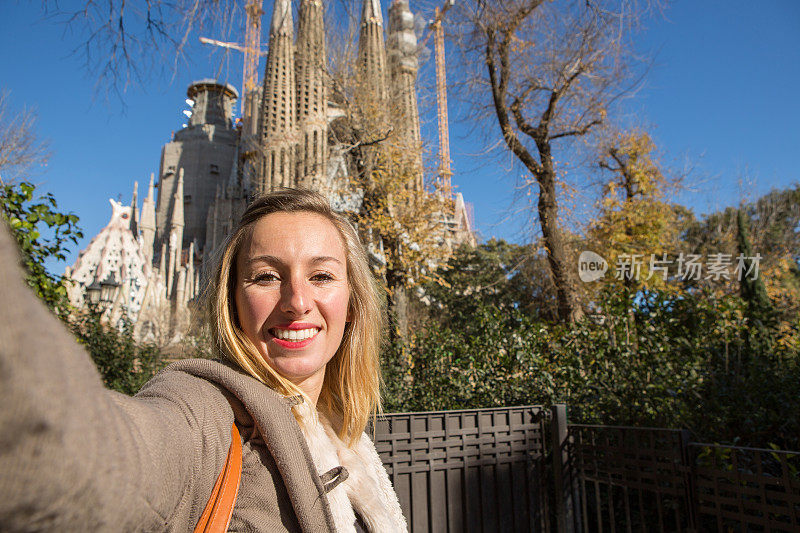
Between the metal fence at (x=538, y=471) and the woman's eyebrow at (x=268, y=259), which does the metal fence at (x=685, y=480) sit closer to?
the metal fence at (x=538, y=471)

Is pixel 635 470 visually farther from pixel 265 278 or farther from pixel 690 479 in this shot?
pixel 265 278

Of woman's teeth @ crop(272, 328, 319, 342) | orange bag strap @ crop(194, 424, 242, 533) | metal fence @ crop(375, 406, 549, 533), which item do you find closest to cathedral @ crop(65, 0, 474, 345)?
woman's teeth @ crop(272, 328, 319, 342)

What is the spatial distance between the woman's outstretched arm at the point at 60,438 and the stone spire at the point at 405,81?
8.20m

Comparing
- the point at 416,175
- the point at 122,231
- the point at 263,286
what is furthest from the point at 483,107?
the point at 122,231

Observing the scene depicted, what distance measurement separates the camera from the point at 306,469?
913mm

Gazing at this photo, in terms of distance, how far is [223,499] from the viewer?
0.72m

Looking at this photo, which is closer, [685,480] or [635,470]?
[685,480]

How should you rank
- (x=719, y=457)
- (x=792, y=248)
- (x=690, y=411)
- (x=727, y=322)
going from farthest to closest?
1. (x=792, y=248)
2. (x=727, y=322)
3. (x=690, y=411)
4. (x=719, y=457)

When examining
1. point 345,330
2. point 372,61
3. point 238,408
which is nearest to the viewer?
point 238,408

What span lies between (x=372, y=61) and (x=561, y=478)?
19.7m

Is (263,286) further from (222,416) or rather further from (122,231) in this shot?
(122,231)

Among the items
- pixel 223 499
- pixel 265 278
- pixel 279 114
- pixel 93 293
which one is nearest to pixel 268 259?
pixel 265 278

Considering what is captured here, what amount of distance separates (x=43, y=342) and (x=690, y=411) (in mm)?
4406

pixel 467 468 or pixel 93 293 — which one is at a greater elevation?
pixel 93 293
